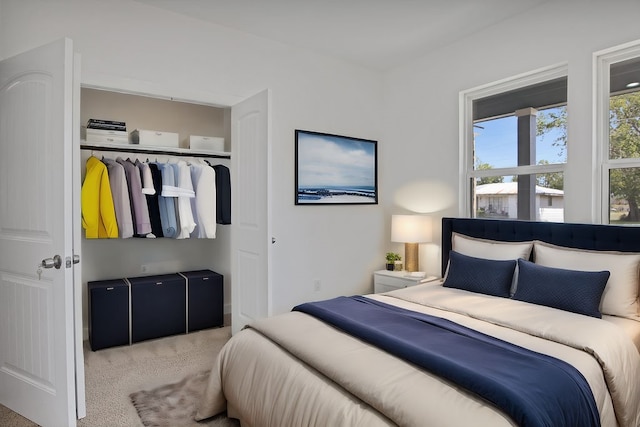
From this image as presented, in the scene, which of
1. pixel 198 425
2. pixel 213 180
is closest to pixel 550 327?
pixel 198 425

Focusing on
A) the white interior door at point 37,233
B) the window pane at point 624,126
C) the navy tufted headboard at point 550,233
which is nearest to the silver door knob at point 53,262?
the white interior door at point 37,233

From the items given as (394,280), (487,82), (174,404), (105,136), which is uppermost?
(487,82)

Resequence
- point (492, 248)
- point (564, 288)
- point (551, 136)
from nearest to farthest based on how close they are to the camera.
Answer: point (564, 288) < point (492, 248) < point (551, 136)

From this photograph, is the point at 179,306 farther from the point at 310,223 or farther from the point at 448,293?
the point at 448,293

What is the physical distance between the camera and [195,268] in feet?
14.0

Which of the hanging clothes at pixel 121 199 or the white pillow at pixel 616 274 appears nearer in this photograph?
the white pillow at pixel 616 274

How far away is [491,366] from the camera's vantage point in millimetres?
1540

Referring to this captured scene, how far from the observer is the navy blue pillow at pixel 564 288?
88.3 inches

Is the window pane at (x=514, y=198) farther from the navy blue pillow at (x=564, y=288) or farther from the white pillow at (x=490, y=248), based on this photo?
the navy blue pillow at (x=564, y=288)

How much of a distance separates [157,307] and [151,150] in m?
1.47

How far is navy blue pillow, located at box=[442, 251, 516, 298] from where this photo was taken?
271 centimetres

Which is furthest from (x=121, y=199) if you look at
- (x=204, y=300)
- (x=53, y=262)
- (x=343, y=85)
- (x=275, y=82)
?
(x=343, y=85)

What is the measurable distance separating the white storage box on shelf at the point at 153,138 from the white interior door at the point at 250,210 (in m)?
0.73

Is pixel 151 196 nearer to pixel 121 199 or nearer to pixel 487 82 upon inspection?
pixel 121 199
